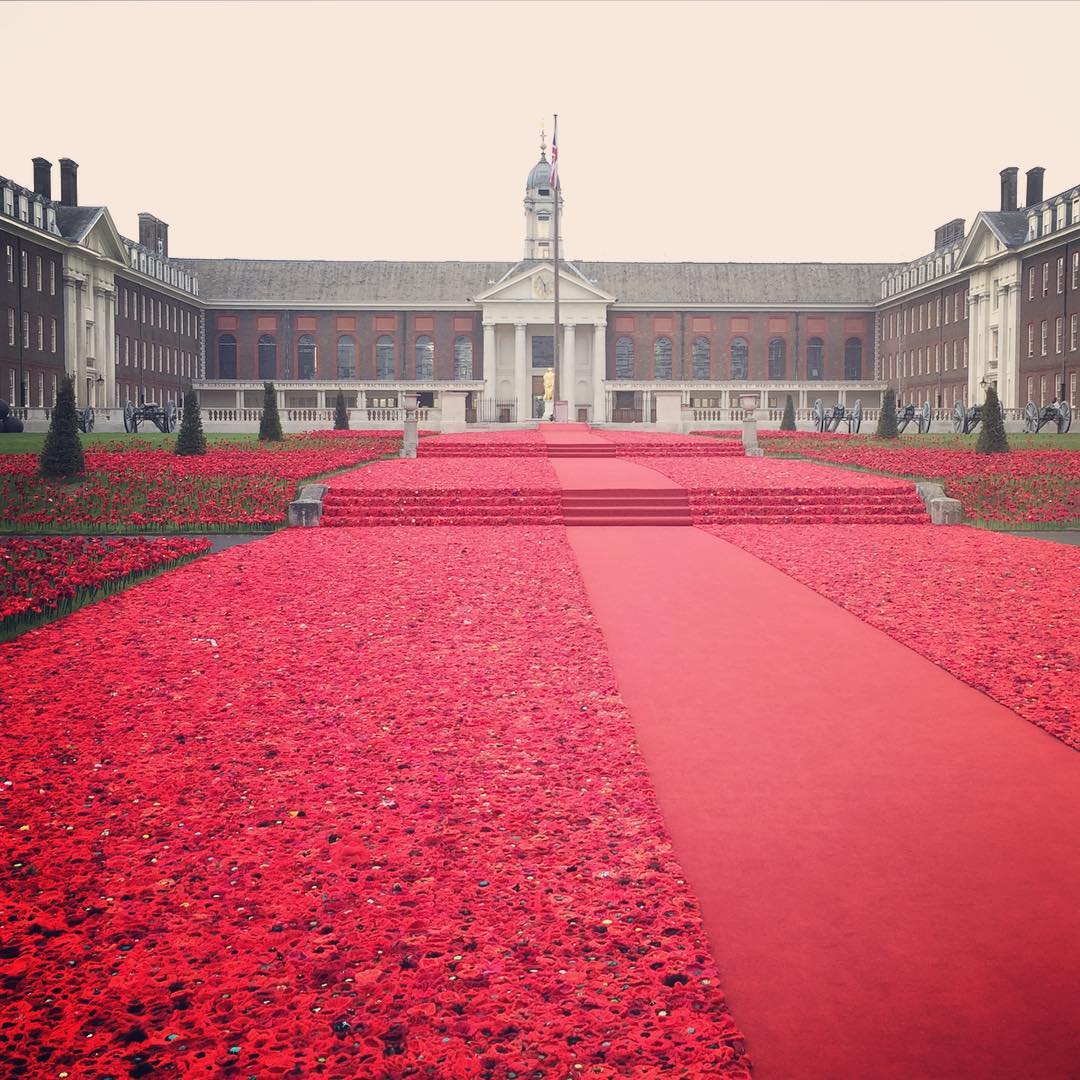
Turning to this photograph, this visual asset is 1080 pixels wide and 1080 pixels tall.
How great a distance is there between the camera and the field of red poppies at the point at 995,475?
16391 mm

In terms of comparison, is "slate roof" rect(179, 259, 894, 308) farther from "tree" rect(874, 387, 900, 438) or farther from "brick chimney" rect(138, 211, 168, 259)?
"tree" rect(874, 387, 900, 438)

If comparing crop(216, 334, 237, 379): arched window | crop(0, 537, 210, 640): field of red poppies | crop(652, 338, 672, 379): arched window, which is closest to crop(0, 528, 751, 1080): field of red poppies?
crop(0, 537, 210, 640): field of red poppies

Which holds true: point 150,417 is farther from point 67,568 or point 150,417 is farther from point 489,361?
point 489,361

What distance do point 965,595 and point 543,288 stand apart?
6204 cm

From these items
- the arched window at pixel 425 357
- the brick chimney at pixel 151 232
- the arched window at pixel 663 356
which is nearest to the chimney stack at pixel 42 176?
the brick chimney at pixel 151 232

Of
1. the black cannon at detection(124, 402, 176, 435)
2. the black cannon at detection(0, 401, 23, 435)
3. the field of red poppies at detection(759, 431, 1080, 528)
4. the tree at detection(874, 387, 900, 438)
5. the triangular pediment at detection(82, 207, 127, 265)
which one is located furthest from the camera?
the triangular pediment at detection(82, 207, 127, 265)

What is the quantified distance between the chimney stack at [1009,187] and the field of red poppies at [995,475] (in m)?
35.1

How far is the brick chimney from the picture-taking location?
69.1m

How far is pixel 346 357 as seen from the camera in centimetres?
7281

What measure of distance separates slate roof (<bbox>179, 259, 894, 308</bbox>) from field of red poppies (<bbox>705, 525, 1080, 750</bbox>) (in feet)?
195

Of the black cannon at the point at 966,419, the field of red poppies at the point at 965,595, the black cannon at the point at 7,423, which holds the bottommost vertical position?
the field of red poppies at the point at 965,595

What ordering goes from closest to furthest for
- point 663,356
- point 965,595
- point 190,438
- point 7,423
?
point 965,595 < point 190,438 < point 7,423 < point 663,356

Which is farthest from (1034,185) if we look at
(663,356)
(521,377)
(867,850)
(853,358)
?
(867,850)

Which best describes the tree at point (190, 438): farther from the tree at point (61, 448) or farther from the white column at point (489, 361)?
the white column at point (489, 361)
